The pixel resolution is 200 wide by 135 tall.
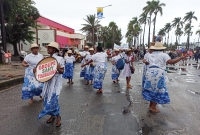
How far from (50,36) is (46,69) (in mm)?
28152

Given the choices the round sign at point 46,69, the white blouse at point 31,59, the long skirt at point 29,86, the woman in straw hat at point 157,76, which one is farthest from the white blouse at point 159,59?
the long skirt at point 29,86

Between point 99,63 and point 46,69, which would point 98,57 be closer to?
point 99,63

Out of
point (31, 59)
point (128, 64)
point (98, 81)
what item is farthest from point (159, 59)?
point (128, 64)

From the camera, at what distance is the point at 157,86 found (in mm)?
5145

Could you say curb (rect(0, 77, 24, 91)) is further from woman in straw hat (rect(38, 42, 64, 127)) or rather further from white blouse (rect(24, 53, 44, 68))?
woman in straw hat (rect(38, 42, 64, 127))

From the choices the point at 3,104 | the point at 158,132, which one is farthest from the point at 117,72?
the point at 158,132

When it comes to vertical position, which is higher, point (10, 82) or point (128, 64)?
point (128, 64)

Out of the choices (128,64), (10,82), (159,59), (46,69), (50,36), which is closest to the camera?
(46,69)

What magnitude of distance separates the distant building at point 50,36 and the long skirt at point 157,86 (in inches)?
1049

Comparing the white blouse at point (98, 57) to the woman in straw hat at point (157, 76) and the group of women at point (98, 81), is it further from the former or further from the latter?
the woman in straw hat at point (157, 76)

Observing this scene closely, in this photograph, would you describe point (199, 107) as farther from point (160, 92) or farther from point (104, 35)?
point (104, 35)

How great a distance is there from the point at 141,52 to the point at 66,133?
3021cm

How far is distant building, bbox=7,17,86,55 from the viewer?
30859 mm

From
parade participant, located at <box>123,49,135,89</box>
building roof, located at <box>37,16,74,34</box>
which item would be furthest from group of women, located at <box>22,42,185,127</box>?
building roof, located at <box>37,16,74,34</box>
